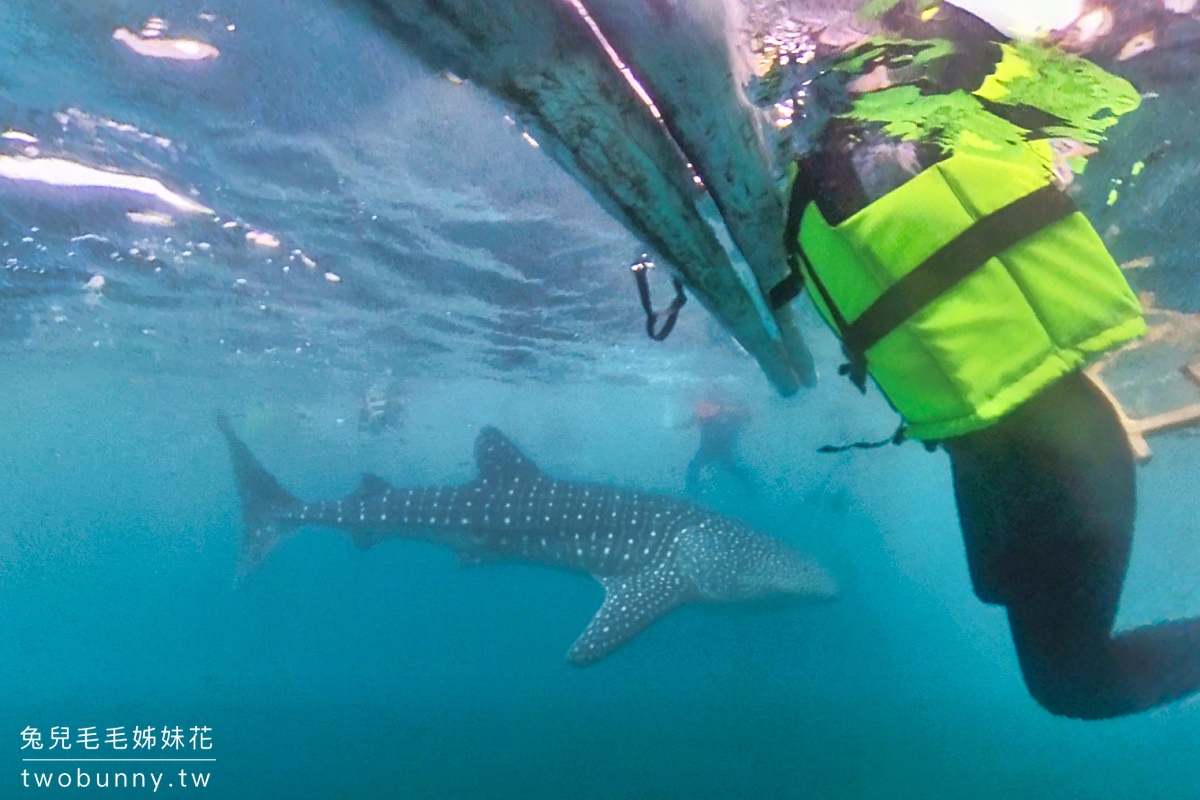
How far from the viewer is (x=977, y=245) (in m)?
2.69

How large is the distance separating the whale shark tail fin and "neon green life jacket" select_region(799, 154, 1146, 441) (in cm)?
1422

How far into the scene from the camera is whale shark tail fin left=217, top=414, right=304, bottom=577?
14234 mm

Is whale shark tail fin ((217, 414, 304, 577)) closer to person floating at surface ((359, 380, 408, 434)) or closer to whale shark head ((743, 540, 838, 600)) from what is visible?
whale shark head ((743, 540, 838, 600))

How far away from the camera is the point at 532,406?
35.0 metres

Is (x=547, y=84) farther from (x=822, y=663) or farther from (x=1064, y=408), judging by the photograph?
(x=822, y=663)

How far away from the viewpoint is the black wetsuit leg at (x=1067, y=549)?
285 centimetres

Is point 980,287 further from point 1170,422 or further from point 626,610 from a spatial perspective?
point 626,610

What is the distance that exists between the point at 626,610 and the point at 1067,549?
7.11 meters

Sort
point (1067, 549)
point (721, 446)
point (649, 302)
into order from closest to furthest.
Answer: point (1067, 549), point (649, 302), point (721, 446)

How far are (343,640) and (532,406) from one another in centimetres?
1550

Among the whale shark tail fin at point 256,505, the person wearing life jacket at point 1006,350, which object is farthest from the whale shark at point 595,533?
the person wearing life jacket at point 1006,350

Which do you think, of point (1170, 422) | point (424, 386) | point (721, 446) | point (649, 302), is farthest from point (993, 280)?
point (424, 386)

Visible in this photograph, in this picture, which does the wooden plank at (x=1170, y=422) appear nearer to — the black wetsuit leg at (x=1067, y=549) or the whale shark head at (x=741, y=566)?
the black wetsuit leg at (x=1067, y=549)

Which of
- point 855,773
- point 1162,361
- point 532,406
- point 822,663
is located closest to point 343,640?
point 532,406
